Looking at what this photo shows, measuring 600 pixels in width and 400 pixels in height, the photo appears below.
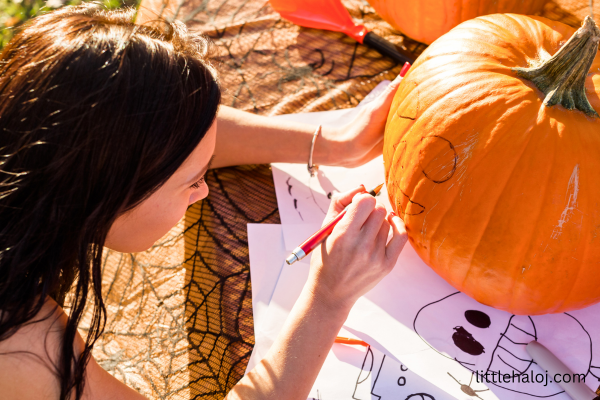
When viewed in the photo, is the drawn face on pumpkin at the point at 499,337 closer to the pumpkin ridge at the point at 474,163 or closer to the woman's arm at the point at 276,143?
the pumpkin ridge at the point at 474,163

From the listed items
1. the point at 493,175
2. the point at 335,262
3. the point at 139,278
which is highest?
the point at 493,175

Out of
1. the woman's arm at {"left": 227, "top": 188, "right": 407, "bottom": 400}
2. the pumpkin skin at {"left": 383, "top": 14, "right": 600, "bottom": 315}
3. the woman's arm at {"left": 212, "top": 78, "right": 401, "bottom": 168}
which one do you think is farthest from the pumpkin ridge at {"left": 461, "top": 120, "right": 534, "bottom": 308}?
the woman's arm at {"left": 212, "top": 78, "right": 401, "bottom": 168}

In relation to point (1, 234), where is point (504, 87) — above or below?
above

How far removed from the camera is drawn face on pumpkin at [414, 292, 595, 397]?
712 mm

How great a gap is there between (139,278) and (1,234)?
1.11 ft

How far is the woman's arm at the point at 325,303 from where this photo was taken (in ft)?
2.22

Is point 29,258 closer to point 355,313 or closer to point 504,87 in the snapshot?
point 355,313

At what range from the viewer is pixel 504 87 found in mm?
651

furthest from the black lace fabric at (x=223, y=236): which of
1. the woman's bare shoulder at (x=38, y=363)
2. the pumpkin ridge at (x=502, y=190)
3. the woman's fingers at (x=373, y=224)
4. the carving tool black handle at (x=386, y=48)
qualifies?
the pumpkin ridge at (x=502, y=190)

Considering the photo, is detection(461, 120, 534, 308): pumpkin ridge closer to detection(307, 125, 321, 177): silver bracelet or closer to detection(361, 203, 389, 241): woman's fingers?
detection(361, 203, 389, 241): woman's fingers

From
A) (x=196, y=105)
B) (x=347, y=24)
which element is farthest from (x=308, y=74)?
(x=196, y=105)

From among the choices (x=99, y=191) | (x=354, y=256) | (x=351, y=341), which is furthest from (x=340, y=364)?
(x=99, y=191)

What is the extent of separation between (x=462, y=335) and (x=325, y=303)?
0.77ft

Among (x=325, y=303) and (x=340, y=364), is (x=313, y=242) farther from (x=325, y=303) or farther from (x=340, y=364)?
(x=340, y=364)
